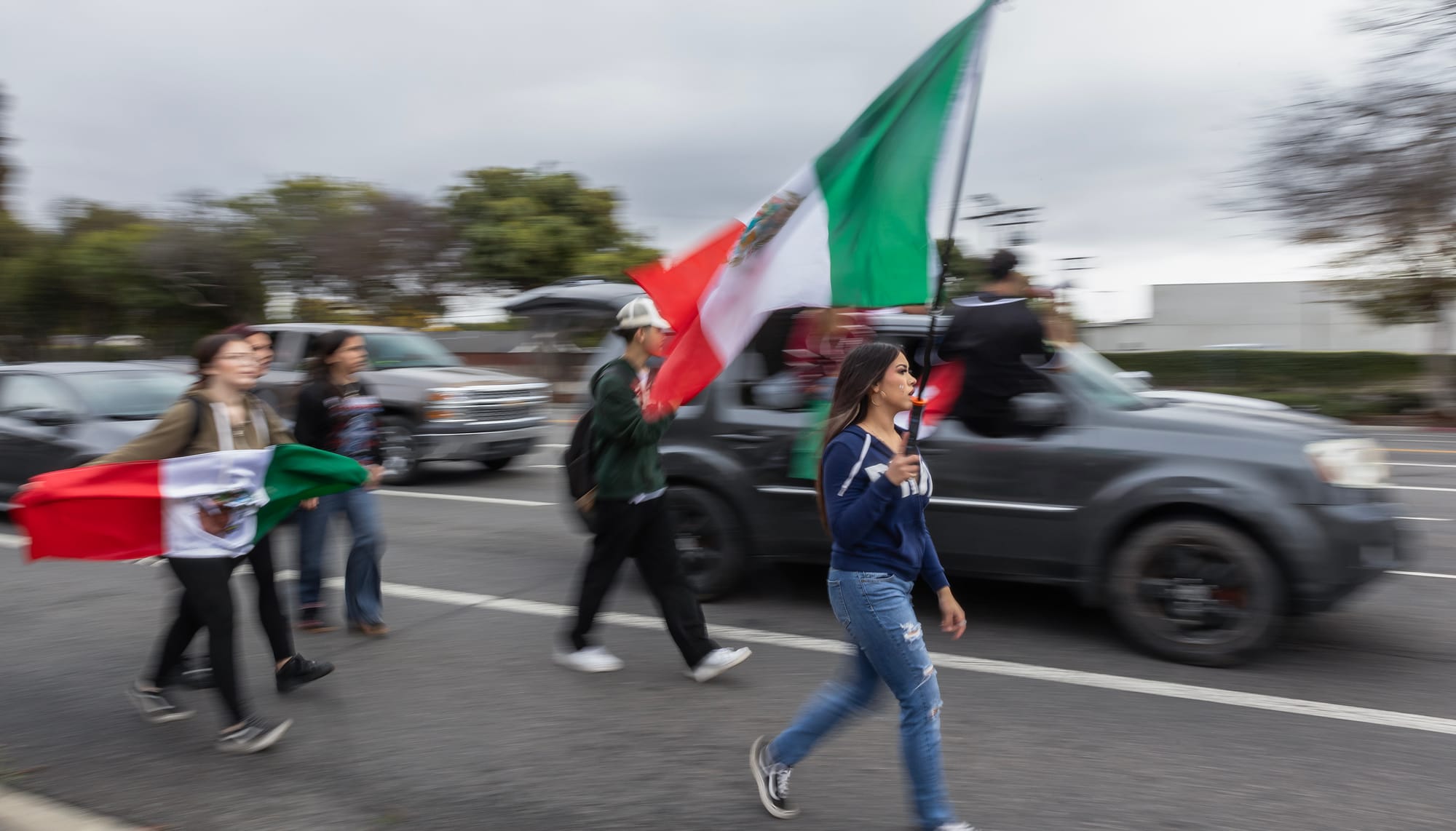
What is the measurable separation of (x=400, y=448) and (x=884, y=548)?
9.32 meters

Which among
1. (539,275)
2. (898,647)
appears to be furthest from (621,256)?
(898,647)

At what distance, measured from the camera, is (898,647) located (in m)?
3.17

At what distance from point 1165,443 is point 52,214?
45006 mm

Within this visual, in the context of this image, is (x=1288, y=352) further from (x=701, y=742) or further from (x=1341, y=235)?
(x=701, y=742)

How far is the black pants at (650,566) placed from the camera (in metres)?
4.89

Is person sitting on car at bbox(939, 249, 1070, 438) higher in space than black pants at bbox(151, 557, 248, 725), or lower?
higher

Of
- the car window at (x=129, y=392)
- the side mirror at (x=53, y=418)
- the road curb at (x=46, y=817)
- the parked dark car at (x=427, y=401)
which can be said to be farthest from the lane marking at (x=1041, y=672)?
the parked dark car at (x=427, y=401)

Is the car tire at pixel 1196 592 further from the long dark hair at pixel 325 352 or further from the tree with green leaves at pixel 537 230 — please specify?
the tree with green leaves at pixel 537 230

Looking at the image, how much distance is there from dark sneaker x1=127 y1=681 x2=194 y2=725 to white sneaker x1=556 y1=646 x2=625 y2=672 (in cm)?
168

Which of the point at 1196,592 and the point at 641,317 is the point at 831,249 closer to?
the point at 641,317

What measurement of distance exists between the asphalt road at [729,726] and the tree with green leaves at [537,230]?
Answer: 24.8m

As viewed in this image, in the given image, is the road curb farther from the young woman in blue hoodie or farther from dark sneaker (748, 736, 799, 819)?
the young woman in blue hoodie

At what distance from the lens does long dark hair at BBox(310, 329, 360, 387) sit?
561cm

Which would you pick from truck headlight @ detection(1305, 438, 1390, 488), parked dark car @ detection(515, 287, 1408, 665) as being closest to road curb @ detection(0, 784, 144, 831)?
parked dark car @ detection(515, 287, 1408, 665)
